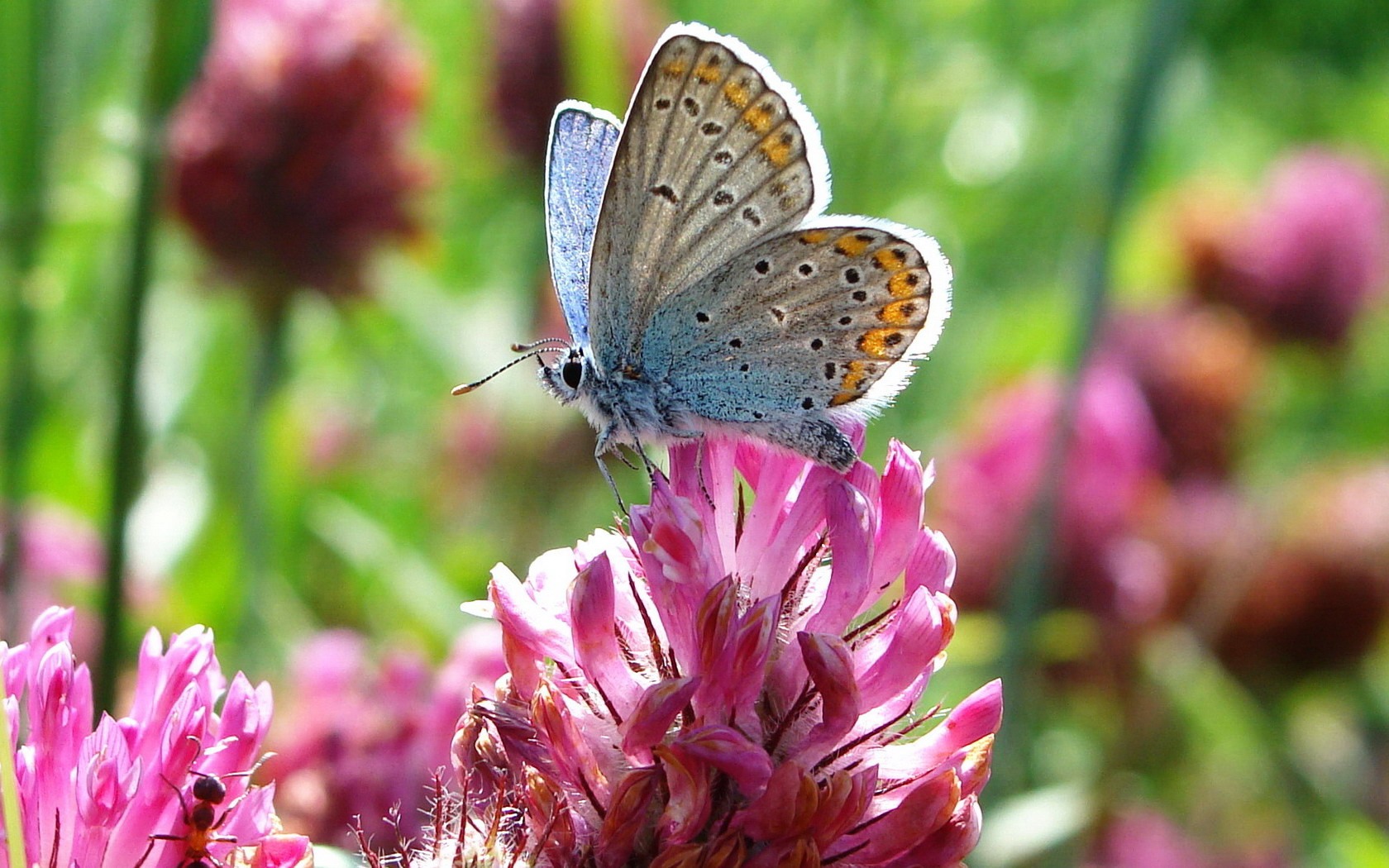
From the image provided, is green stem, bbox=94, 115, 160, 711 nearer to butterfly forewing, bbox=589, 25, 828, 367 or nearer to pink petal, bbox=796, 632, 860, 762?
butterfly forewing, bbox=589, 25, 828, 367

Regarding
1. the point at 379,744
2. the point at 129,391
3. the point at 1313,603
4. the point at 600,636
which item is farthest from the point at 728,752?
the point at 1313,603

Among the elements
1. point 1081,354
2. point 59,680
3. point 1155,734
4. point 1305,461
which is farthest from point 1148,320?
point 59,680

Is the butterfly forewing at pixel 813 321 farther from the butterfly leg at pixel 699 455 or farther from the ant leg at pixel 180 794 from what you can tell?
the ant leg at pixel 180 794

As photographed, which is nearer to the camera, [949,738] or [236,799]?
[236,799]

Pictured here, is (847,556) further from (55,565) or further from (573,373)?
(55,565)

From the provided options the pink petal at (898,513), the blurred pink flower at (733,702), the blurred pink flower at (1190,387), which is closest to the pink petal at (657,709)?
the blurred pink flower at (733,702)

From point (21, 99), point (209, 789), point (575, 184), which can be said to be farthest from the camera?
point (21, 99)

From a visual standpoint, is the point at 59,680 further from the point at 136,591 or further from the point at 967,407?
the point at 967,407
